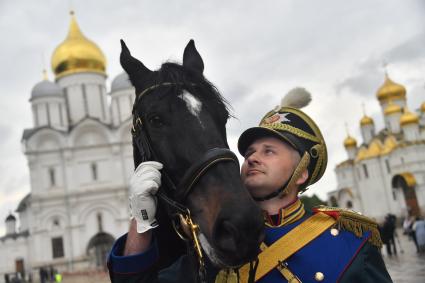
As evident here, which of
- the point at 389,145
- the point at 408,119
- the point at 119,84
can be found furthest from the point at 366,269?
the point at 389,145

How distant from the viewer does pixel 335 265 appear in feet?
6.95

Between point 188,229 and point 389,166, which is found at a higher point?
point 389,166

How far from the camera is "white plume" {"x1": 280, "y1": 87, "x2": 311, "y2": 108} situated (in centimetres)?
267

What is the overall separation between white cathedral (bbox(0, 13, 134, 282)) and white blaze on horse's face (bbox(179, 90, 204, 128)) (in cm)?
3262

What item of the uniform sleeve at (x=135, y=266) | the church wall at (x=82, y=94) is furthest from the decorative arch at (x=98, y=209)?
the uniform sleeve at (x=135, y=266)

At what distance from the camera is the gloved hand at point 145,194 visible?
1.96 meters

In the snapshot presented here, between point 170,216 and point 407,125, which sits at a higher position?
point 407,125

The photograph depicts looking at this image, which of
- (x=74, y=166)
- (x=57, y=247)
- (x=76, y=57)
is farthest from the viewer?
(x=76, y=57)

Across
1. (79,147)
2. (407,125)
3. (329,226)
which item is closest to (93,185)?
(79,147)

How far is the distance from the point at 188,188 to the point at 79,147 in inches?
→ 1384

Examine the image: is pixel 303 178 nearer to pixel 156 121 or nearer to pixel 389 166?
pixel 156 121

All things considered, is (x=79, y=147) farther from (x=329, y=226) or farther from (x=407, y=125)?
(x=329, y=226)

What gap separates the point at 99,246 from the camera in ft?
114

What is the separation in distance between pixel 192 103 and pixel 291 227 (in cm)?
66
